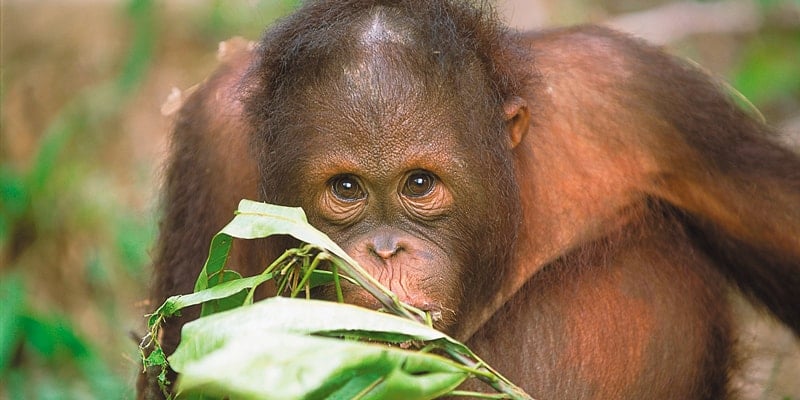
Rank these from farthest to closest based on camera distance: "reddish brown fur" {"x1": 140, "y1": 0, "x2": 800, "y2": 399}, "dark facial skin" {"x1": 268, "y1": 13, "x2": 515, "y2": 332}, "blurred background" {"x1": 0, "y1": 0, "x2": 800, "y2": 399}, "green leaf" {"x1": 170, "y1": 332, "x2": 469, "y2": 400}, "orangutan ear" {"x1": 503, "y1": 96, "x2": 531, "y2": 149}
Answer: "blurred background" {"x1": 0, "y1": 0, "x2": 800, "y2": 399}
"reddish brown fur" {"x1": 140, "y1": 0, "x2": 800, "y2": 399}
"orangutan ear" {"x1": 503, "y1": 96, "x2": 531, "y2": 149}
"dark facial skin" {"x1": 268, "y1": 13, "x2": 515, "y2": 332}
"green leaf" {"x1": 170, "y1": 332, "x2": 469, "y2": 400}

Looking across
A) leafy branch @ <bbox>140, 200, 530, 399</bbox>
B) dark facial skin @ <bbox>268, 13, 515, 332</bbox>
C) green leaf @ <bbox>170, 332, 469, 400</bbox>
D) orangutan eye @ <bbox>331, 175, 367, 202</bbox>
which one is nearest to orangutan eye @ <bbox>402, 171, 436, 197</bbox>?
dark facial skin @ <bbox>268, 13, 515, 332</bbox>

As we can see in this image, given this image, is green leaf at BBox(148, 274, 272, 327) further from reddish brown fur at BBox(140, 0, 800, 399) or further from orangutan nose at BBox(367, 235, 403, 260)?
reddish brown fur at BBox(140, 0, 800, 399)

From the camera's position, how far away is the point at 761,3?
706cm

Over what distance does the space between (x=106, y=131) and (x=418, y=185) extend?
376 cm

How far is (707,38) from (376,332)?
18.9ft

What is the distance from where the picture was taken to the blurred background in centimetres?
532

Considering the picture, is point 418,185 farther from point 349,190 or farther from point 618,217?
point 618,217

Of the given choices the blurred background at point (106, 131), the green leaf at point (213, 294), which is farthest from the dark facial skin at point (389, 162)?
the blurred background at point (106, 131)

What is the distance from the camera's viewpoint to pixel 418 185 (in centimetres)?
315

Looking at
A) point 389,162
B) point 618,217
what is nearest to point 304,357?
point 389,162

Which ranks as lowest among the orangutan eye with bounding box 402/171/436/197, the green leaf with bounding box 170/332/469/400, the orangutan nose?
the green leaf with bounding box 170/332/469/400

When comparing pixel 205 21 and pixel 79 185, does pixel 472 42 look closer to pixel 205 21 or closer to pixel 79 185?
pixel 79 185

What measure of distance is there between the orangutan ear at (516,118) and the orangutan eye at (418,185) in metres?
0.36

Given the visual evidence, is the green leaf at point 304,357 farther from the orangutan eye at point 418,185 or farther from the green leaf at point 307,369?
the orangutan eye at point 418,185
